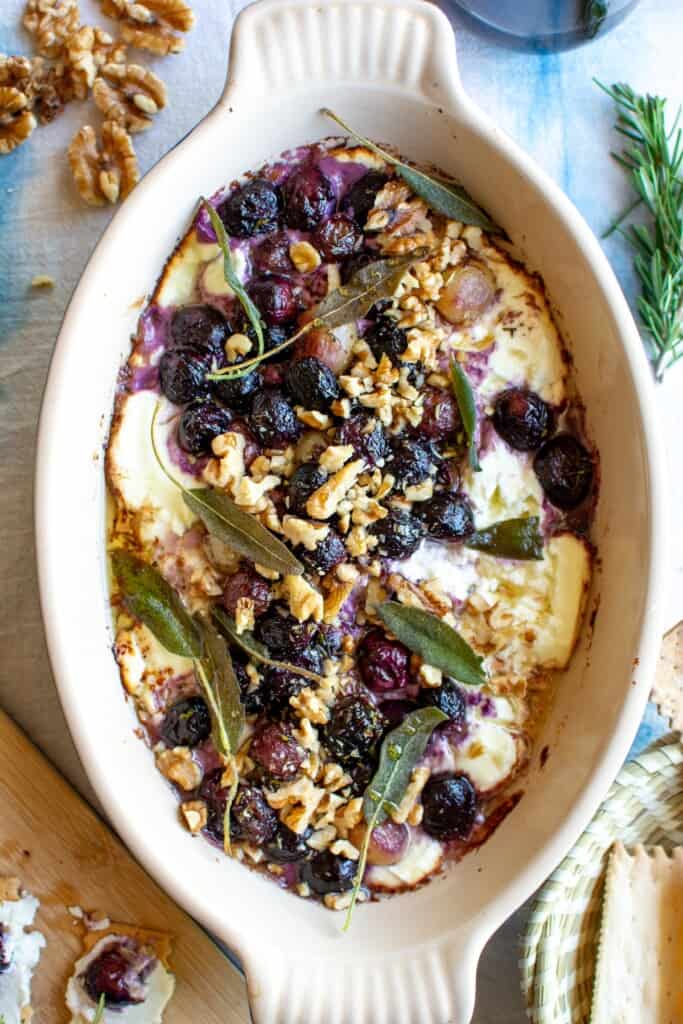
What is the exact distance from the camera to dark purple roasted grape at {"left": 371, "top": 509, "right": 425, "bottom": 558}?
1521mm

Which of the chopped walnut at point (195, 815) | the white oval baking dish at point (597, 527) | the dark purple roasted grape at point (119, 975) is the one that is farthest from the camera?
the dark purple roasted grape at point (119, 975)

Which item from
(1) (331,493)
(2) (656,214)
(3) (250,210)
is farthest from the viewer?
(2) (656,214)

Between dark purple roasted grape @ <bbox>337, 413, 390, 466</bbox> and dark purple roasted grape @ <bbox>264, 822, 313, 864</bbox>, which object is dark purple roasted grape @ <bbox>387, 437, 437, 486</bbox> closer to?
dark purple roasted grape @ <bbox>337, 413, 390, 466</bbox>

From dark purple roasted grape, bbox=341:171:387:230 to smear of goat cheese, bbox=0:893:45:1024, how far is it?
→ 118cm

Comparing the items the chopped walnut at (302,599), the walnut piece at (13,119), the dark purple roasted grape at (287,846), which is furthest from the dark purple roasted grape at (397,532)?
the walnut piece at (13,119)

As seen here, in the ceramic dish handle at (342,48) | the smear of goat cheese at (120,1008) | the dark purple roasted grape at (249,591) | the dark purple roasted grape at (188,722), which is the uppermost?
the ceramic dish handle at (342,48)

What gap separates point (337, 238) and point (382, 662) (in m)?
0.63

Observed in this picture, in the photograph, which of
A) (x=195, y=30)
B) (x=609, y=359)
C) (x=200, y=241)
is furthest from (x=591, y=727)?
(x=195, y=30)

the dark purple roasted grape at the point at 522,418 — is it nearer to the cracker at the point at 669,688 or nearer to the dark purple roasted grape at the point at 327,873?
the cracker at the point at 669,688

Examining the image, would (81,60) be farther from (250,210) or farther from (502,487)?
(502,487)

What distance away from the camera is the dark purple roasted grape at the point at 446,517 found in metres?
1.53

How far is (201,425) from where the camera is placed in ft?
5.07

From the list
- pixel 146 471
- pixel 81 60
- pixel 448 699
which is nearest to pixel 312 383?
pixel 146 471

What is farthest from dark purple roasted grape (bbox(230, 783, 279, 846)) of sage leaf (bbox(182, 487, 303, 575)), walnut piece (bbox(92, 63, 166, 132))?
walnut piece (bbox(92, 63, 166, 132))
